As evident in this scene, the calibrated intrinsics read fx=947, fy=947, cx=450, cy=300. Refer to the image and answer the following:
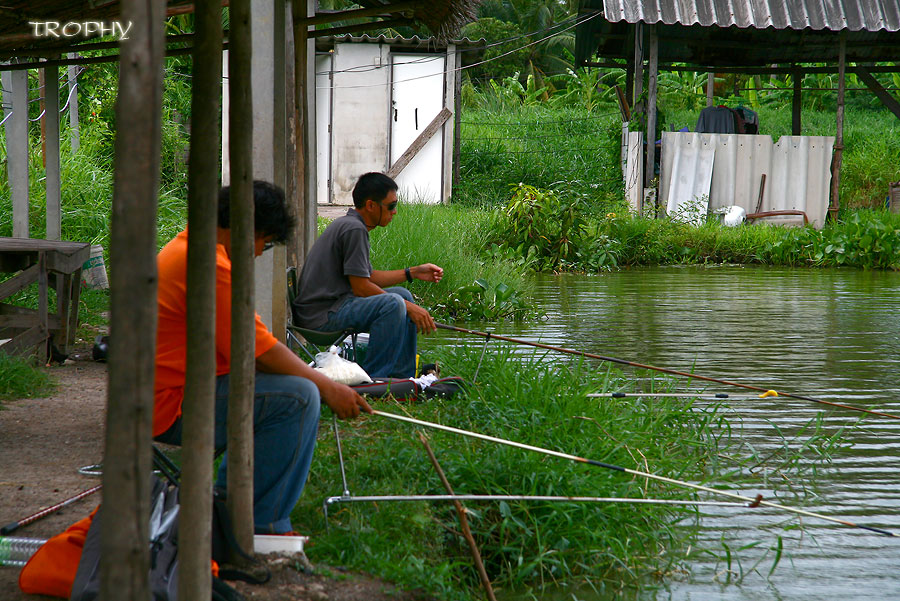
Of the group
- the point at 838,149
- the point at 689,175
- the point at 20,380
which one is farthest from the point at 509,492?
the point at 838,149

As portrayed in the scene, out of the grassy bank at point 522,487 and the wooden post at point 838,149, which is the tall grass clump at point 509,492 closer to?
the grassy bank at point 522,487

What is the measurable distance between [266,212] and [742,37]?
48.7 feet

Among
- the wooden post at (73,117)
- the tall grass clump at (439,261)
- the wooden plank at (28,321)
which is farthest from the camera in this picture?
the wooden post at (73,117)

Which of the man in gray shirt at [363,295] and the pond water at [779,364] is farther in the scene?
the man in gray shirt at [363,295]

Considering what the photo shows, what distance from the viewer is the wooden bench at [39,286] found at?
5875 mm

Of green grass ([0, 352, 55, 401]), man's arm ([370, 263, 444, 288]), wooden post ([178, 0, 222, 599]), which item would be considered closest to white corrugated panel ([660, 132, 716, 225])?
man's arm ([370, 263, 444, 288])

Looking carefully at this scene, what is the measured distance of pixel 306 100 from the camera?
6.64m

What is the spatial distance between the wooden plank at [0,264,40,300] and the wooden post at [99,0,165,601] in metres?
4.70

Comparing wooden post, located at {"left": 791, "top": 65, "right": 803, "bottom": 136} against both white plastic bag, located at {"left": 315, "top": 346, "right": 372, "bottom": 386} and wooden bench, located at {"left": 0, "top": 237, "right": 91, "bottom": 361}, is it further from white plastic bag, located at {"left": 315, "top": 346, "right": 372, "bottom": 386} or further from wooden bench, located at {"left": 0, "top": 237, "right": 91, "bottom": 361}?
white plastic bag, located at {"left": 315, "top": 346, "right": 372, "bottom": 386}

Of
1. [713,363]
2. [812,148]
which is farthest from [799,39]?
[713,363]

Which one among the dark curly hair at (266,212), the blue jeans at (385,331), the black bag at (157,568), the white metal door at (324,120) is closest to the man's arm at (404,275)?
the blue jeans at (385,331)

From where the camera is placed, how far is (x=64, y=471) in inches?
153

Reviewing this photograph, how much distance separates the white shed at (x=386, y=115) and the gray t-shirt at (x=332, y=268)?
10.3 metres

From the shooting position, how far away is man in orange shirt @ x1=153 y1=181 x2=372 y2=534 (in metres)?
3.05
